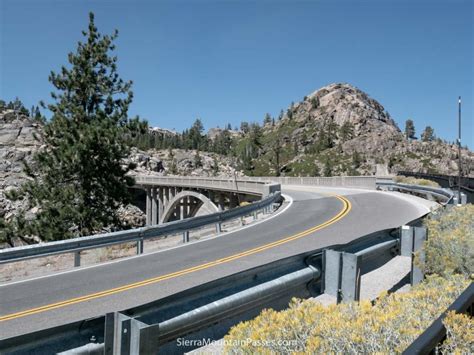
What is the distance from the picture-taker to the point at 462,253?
5.20 metres

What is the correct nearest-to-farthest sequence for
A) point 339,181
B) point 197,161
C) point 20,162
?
point 339,181
point 20,162
point 197,161

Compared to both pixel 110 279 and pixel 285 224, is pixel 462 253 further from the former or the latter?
pixel 285 224

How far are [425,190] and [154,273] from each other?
769 inches

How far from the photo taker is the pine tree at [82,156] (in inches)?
854

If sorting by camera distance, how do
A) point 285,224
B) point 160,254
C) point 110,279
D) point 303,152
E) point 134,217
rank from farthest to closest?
point 303,152 < point 134,217 < point 285,224 < point 160,254 < point 110,279

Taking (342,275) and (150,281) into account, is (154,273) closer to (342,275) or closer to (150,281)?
(150,281)

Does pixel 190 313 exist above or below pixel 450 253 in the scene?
below

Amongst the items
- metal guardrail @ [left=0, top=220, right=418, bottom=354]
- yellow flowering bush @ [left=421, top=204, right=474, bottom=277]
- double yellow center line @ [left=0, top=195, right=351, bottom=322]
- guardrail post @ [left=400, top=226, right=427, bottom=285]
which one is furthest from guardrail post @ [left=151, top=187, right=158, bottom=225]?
metal guardrail @ [left=0, top=220, right=418, bottom=354]

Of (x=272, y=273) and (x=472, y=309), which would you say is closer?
(x=472, y=309)

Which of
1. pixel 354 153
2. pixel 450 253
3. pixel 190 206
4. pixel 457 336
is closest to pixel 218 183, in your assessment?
pixel 190 206

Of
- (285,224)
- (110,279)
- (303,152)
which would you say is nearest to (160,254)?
(110,279)

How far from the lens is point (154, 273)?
8.24 meters

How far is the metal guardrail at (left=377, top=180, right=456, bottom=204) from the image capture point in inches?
687

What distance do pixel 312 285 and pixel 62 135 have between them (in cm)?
2211
